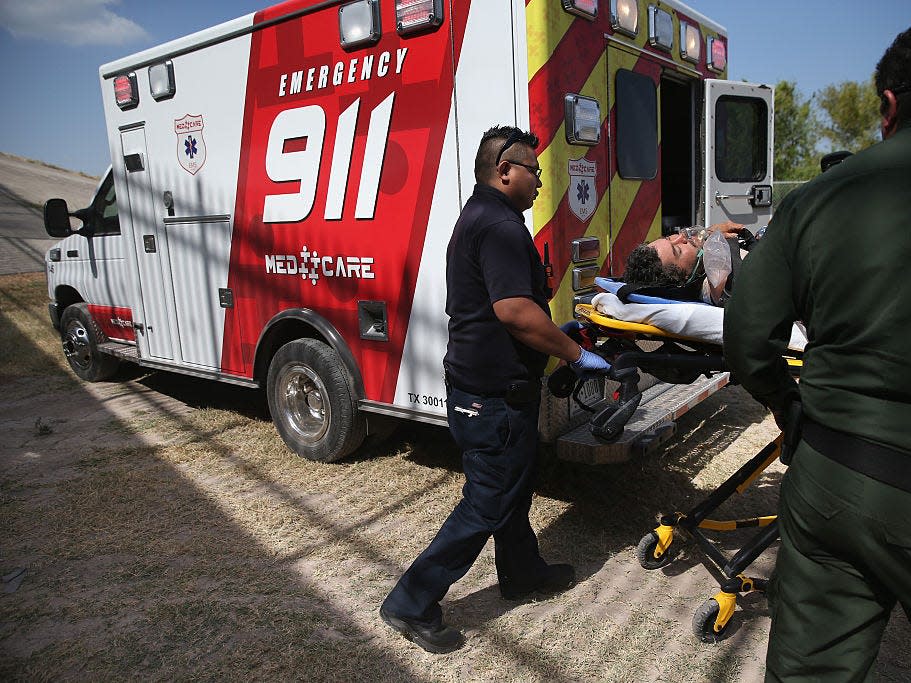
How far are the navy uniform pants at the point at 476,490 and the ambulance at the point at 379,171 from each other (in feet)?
2.65

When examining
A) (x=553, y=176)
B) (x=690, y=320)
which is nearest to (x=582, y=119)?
(x=553, y=176)

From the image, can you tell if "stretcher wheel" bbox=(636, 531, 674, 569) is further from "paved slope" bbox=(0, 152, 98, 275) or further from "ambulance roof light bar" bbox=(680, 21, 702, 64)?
"paved slope" bbox=(0, 152, 98, 275)

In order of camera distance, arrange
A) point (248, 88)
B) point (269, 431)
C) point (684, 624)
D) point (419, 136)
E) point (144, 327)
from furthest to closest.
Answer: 1. point (144, 327)
2. point (269, 431)
3. point (248, 88)
4. point (419, 136)
5. point (684, 624)

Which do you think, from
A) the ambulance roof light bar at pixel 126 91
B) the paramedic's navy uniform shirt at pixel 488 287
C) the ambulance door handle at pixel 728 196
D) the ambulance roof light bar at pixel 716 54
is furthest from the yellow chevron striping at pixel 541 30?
the ambulance roof light bar at pixel 126 91

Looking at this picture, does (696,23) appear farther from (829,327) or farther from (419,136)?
(829,327)

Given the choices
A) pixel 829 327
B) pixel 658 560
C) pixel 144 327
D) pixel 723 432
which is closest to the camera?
pixel 829 327

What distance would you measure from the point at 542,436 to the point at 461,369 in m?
1.02

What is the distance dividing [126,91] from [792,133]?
28118 mm

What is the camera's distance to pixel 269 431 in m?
5.55

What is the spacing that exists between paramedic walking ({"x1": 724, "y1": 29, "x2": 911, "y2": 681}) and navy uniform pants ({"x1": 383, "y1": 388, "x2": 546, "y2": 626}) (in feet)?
3.68

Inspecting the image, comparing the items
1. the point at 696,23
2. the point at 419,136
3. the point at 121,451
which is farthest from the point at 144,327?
the point at 696,23

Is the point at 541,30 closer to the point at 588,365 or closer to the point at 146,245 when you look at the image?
the point at 588,365

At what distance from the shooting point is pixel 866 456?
152 cm

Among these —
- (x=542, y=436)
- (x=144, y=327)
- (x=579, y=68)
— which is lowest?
(x=542, y=436)
